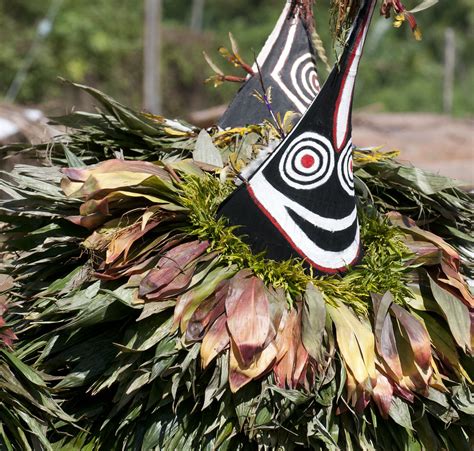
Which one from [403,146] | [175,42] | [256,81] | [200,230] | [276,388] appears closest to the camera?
[276,388]

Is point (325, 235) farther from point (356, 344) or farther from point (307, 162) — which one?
point (356, 344)

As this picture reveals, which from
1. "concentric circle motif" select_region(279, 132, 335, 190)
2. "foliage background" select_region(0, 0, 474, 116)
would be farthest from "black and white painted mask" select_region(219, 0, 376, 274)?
"foliage background" select_region(0, 0, 474, 116)

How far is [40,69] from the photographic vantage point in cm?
1320

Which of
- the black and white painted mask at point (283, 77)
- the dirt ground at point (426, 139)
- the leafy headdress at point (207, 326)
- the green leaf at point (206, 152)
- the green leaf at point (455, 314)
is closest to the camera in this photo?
the leafy headdress at point (207, 326)

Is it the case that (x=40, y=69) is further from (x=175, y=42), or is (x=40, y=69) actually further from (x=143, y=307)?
(x=143, y=307)

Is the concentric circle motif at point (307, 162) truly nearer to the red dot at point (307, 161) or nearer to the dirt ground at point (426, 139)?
the red dot at point (307, 161)

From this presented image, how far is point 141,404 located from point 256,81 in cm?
110

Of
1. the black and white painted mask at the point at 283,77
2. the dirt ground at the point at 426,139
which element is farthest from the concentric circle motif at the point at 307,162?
the dirt ground at the point at 426,139

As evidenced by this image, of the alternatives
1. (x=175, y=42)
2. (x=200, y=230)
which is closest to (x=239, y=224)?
(x=200, y=230)

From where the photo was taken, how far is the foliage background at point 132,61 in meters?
13.2

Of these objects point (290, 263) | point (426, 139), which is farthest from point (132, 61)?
point (290, 263)

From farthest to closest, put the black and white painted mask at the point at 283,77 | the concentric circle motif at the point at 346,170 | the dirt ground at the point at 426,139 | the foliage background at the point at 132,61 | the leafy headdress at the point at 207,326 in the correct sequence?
the foliage background at the point at 132,61
the dirt ground at the point at 426,139
the black and white painted mask at the point at 283,77
the concentric circle motif at the point at 346,170
the leafy headdress at the point at 207,326

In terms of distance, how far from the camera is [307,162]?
230cm

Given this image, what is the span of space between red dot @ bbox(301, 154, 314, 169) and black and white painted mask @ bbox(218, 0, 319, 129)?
45 cm
